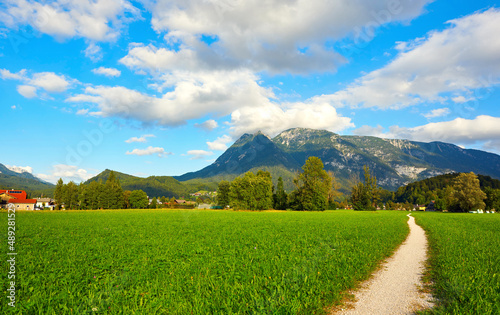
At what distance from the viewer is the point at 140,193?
114 metres

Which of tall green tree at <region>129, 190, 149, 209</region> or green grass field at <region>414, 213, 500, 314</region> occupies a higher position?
green grass field at <region>414, 213, 500, 314</region>

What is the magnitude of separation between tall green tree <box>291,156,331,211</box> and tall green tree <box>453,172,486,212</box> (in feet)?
158

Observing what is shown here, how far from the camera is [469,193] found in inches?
3297

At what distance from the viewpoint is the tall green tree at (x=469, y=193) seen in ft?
A: 271

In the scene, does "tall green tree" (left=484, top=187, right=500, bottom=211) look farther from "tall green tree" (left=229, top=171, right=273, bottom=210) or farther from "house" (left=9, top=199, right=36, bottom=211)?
"house" (left=9, top=199, right=36, bottom=211)

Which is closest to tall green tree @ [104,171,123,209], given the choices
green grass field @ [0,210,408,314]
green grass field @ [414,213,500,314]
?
green grass field @ [0,210,408,314]

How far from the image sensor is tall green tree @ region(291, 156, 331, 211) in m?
78.1

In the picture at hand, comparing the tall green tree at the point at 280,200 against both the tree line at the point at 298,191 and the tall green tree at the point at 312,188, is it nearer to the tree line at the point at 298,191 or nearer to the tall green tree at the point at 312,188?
the tree line at the point at 298,191

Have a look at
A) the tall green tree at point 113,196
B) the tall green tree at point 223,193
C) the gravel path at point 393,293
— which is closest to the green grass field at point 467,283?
the gravel path at point 393,293

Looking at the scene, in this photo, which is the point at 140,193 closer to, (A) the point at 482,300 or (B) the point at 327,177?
(B) the point at 327,177

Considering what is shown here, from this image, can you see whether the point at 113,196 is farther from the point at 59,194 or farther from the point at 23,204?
the point at 23,204

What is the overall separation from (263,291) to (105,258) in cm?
844

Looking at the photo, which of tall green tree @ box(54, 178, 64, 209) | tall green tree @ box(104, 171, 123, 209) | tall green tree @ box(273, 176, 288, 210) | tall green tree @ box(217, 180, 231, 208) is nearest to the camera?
tall green tree @ box(273, 176, 288, 210)

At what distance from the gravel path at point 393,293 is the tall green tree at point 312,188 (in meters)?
68.5
